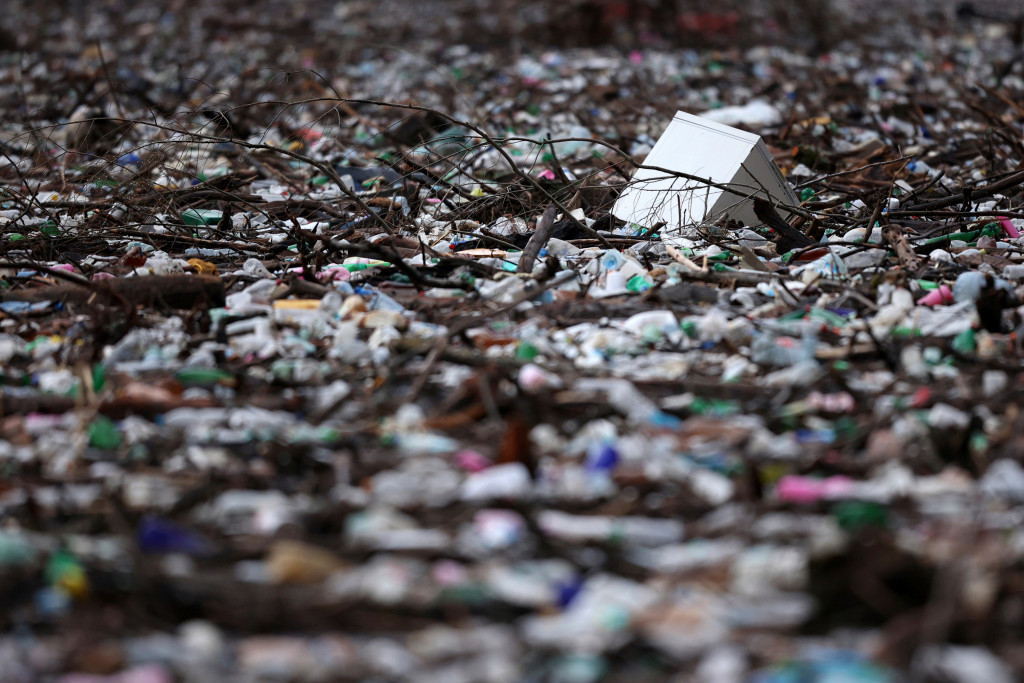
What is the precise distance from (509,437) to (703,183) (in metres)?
1.95

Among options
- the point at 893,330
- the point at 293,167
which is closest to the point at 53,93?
the point at 293,167

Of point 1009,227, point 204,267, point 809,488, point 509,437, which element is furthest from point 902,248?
point 204,267

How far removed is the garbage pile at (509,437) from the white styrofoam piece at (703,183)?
0.05 m

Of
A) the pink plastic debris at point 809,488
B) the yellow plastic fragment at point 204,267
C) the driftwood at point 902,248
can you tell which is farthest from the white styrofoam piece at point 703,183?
the pink plastic debris at point 809,488

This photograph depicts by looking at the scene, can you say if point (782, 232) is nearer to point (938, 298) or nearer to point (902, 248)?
point (902, 248)

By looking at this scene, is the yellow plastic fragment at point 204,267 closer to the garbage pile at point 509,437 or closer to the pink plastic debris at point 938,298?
the garbage pile at point 509,437

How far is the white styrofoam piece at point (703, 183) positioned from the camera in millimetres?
3553

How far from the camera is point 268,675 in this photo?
1.36 metres

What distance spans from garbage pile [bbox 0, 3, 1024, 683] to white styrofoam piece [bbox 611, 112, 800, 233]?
0.16 feet

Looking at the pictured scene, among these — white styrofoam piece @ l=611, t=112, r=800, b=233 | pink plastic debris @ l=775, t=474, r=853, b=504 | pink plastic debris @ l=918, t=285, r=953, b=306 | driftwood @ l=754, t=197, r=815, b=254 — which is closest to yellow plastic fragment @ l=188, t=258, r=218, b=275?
white styrofoam piece @ l=611, t=112, r=800, b=233

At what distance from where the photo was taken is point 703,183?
3480 millimetres

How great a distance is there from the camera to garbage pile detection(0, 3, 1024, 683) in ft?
4.66

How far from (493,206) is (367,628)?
255 cm

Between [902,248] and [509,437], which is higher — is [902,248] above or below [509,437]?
below
